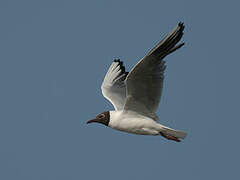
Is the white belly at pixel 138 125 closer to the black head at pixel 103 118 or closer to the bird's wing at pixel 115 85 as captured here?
the black head at pixel 103 118

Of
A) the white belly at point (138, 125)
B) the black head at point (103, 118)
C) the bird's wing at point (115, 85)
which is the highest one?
the bird's wing at point (115, 85)

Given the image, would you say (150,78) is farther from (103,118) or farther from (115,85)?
(115,85)

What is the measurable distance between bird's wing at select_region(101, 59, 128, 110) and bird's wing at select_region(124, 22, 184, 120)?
3.40 feet

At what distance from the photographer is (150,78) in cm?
1012

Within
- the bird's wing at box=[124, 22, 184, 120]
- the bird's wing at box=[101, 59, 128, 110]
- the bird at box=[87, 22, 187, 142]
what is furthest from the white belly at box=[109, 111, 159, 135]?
the bird's wing at box=[101, 59, 128, 110]

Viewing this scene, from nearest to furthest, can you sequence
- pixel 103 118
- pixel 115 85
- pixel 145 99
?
pixel 145 99, pixel 103 118, pixel 115 85

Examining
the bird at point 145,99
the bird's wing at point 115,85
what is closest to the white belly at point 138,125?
the bird at point 145,99

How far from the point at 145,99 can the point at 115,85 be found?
7.06ft

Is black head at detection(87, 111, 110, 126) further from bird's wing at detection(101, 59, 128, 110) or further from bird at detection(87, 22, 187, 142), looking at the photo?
bird's wing at detection(101, 59, 128, 110)

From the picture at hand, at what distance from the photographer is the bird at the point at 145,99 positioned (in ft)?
31.9

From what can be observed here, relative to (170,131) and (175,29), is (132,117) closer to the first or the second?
(170,131)

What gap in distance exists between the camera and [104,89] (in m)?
12.5

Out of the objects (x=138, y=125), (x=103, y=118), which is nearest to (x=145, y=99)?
(x=138, y=125)

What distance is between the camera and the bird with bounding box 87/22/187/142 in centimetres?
973
